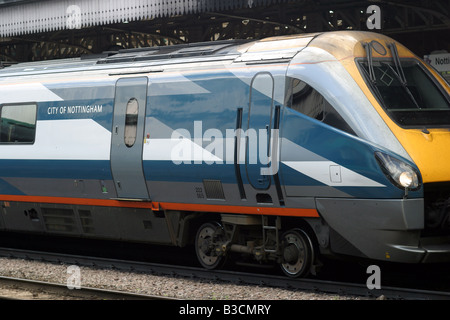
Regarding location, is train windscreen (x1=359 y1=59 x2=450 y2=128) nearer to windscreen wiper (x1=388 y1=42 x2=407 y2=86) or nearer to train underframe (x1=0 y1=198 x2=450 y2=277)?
windscreen wiper (x1=388 y1=42 x2=407 y2=86)

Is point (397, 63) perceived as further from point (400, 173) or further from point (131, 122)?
point (131, 122)

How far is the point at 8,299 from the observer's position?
31.4ft

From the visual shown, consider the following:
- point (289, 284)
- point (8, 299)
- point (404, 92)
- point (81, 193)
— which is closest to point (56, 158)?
point (81, 193)

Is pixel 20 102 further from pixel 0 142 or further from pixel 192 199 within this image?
pixel 192 199

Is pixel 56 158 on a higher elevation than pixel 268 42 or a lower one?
lower

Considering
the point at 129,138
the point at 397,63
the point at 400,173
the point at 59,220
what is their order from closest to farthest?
the point at 400,173 → the point at 397,63 → the point at 129,138 → the point at 59,220

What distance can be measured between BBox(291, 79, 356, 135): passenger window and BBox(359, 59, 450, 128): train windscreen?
1.87 feet

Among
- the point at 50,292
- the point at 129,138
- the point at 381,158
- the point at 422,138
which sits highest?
the point at 422,138

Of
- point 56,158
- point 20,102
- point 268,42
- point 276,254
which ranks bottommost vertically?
point 276,254

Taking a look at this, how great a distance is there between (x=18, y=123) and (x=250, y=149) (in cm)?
505

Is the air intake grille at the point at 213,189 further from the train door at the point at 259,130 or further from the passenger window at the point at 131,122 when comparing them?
the passenger window at the point at 131,122

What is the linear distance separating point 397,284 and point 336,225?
1481 millimetres

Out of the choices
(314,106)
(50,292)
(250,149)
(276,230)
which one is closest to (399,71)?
(314,106)

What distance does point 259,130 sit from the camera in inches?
406
